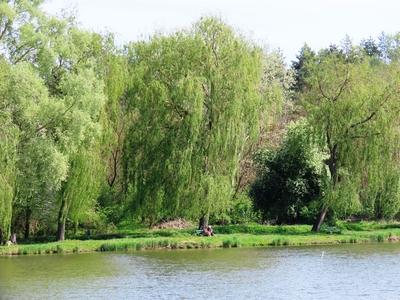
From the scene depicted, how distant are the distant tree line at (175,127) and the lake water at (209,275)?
5.82 meters

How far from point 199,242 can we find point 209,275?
11.9m

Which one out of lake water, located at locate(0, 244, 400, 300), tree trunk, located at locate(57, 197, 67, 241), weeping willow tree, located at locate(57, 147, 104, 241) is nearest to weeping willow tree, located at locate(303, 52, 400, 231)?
lake water, located at locate(0, 244, 400, 300)

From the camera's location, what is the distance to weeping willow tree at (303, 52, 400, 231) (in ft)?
149

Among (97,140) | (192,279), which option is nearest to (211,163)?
(97,140)

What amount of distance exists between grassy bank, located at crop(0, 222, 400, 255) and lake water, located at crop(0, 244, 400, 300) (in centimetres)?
185

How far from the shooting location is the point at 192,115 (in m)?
43.4

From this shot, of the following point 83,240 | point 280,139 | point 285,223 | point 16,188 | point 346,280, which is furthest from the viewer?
point 280,139

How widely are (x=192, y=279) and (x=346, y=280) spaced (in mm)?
5669

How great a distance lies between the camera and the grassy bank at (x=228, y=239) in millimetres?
38438

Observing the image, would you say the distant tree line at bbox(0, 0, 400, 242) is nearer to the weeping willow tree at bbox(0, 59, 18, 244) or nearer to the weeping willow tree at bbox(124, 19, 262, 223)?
the weeping willow tree at bbox(124, 19, 262, 223)

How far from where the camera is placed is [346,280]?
27.3 metres

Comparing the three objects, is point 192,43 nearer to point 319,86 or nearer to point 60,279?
point 319,86

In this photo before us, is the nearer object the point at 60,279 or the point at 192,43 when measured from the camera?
the point at 60,279

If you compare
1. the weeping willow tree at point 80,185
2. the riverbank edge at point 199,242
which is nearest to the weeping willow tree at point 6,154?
the riverbank edge at point 199,242
